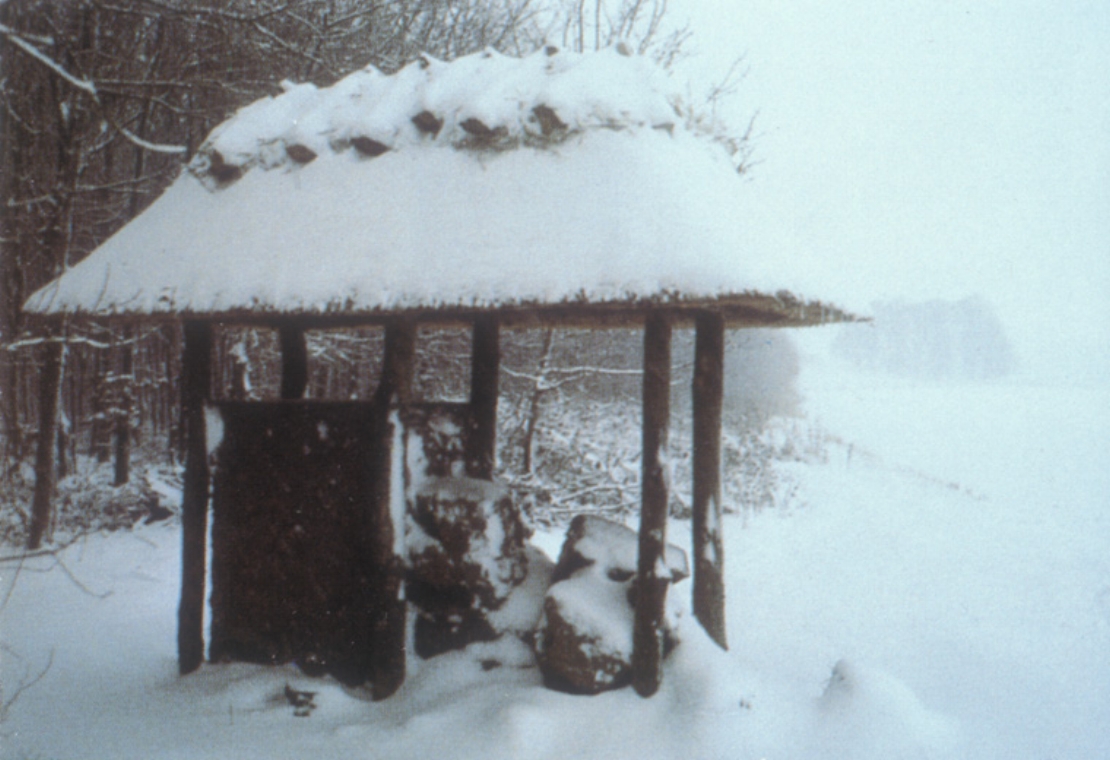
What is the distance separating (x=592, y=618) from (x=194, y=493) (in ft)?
8.86

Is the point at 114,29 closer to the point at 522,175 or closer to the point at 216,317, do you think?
the point at 216,317

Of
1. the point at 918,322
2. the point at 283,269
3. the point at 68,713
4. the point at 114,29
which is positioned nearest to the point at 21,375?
the point at 114,29

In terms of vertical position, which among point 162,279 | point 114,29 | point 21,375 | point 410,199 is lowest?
point 21,375

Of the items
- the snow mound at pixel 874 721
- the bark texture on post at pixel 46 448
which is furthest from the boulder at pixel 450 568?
the bark texture on post at pixel 46 448

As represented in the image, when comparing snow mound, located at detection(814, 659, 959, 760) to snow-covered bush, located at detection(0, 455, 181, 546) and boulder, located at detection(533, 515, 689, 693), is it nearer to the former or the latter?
boulder, located at detection(533, 515, 689, 693)

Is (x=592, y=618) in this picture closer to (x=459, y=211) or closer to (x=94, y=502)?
Result: (x=459, y=211)

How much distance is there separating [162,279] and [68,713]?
2.66 m

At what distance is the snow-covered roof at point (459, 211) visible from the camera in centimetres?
331

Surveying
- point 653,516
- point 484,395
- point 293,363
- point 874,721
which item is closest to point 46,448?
point 293,363

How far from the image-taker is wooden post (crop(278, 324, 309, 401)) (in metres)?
4.73

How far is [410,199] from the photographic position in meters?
3.91

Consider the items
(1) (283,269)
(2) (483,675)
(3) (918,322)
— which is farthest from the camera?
(3) (918,322)

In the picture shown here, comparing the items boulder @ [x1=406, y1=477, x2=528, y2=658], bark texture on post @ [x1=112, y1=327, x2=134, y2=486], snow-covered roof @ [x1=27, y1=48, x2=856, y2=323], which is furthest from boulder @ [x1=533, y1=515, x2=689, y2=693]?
bark texture on post @ [x1=112, y1=327, x2=134, y2=486]

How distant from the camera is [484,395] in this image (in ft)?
15.8
